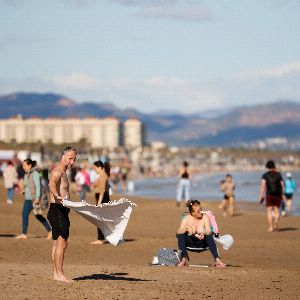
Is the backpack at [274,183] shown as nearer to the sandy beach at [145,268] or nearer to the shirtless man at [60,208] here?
the sandy beach at [145,268]

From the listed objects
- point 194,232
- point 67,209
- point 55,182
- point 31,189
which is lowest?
point 194,232

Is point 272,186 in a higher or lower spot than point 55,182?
lower

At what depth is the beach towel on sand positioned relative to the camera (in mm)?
9977

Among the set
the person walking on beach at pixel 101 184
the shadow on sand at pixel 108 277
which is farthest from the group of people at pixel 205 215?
the person walking on beach at pixel 101 184

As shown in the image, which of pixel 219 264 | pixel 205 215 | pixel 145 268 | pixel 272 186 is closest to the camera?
pixel 145 268

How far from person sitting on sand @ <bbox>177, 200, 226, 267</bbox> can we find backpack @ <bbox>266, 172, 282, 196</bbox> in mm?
5928

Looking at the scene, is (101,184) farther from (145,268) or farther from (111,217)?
(111,217)

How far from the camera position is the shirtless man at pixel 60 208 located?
9.73 metres

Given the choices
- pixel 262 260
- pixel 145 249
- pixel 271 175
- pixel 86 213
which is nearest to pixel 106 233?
pixel 86 213

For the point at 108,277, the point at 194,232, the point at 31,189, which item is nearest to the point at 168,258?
the point at 194,232

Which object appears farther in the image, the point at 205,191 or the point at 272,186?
the point at 205,191

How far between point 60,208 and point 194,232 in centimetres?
266

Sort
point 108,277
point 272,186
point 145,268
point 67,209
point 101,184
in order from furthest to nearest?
point 272,186 < point 101,184 < point 145,268 < point 108,277 < point 67,209

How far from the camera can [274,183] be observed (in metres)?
17.8
